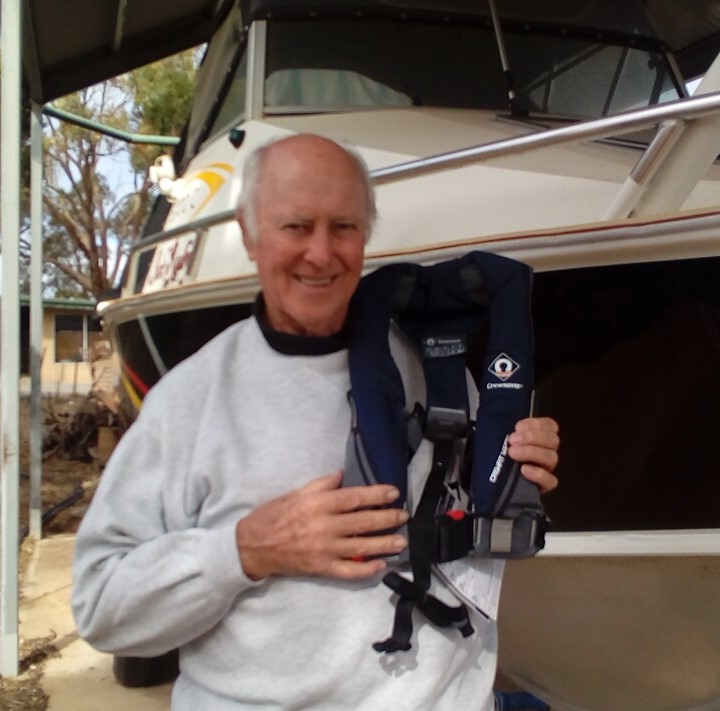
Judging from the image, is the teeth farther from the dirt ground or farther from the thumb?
the dirt ground

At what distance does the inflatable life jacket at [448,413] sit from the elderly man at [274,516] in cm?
4

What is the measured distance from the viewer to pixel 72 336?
18.5 m

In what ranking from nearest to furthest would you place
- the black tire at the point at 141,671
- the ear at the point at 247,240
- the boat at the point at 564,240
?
the ear at the point at 247,240 < the boat at the point at 564,240 < the black tire at the point at 141,671

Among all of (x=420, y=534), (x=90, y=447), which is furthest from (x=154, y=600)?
(x=90, y=447)

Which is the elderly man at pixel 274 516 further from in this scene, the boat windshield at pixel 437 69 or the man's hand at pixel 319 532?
the boat windshield at pixel 437 69

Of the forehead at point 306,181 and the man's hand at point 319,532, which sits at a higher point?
the forehead at point 306,181

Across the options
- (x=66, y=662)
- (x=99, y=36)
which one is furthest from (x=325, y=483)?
(x=99, y=36)

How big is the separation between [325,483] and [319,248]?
38 centimetres

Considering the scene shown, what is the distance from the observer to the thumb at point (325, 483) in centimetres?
113

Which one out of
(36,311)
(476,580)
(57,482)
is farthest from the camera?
(57,482)

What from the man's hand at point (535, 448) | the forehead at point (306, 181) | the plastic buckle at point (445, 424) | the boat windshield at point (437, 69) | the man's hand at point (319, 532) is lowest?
the man's hand at point (319, 532)

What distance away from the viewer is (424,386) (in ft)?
4.50

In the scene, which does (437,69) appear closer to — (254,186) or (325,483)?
(254,186)

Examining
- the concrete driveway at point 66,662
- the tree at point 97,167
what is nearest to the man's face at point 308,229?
the concrete driveway at point 66,662
